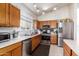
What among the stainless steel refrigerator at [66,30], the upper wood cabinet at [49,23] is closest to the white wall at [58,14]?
the upper wood cabinet at [49,23]

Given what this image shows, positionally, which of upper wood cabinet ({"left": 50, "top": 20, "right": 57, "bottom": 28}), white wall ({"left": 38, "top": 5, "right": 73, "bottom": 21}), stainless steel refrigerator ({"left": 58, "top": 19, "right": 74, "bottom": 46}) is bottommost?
stainless steel refrigerator ({"left": 58, "top": 19, "right": 74, "bottom": 46})

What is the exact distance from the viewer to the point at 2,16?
10.3 ft

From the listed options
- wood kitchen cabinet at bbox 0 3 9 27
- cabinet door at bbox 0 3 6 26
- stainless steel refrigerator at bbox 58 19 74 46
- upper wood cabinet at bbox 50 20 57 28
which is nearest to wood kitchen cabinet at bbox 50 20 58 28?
upper wood cabinet at bbox 50 20 57 28

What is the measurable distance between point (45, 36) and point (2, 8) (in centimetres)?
833

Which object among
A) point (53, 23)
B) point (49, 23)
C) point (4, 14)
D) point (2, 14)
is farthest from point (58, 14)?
point (2, 14)

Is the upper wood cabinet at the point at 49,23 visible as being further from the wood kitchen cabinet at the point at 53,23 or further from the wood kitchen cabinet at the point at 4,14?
the wood kitchen cabinet at the point at 4,14

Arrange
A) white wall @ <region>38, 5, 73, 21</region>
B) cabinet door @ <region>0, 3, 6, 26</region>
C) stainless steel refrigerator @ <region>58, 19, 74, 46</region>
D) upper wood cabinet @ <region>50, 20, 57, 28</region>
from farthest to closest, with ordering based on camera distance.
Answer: upper wood cabinet @ <region>50, 20, 57, 28</region>, white wall @ <region>38, 5, 73, 21</region>, stainless steel refrigerator @ <region>58, 19, 74, 46</region>, cabinet door @ <region>0, 3, 6, 26</region>

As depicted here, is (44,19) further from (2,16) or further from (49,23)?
(2,16)

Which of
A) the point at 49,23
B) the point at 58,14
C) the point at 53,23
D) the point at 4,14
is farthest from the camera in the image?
the point at 49,23

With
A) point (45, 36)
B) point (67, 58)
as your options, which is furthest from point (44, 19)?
point (67, 58)

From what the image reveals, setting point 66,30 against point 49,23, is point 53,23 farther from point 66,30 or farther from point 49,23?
point 66,30

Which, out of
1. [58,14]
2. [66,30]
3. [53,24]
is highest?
[58,14]

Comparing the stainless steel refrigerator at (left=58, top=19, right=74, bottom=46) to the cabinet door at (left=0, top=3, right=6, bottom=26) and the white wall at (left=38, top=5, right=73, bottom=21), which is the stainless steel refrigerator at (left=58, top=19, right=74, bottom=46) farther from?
the cabinet door at (left=0, top=3, right=6, bottom=26)

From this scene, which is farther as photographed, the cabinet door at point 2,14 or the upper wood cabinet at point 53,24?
the upper wood cabinet at point 53,24
